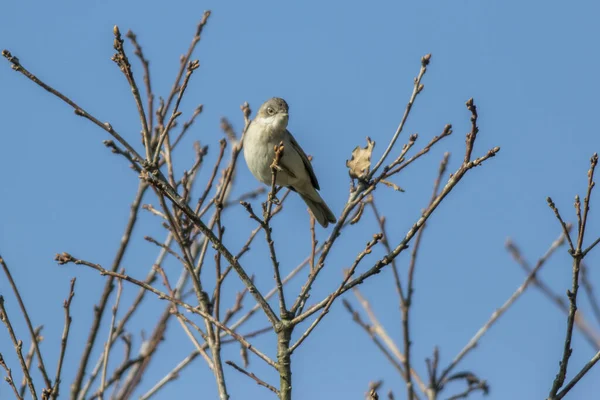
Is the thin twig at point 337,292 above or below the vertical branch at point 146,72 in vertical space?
below

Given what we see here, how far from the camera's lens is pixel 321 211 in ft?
23.8

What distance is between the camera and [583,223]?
341 centimetres

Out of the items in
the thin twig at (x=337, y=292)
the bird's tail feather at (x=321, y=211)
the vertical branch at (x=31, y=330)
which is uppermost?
the bird's tail feather at (x=321, y=211)

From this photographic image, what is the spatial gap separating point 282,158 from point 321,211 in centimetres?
78

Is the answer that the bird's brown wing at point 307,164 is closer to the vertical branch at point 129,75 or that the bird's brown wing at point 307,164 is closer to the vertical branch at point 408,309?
the vertical branch at point 408,309

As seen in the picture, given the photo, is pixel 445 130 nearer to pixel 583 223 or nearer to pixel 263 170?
pixel 583 223

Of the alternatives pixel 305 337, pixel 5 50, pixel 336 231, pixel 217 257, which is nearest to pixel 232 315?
pixel 217 257

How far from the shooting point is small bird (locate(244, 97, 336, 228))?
6766 mm

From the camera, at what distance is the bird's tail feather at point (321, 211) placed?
7.20 m

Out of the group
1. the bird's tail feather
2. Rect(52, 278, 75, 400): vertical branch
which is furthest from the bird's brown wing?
Rect(52, 278, 75, 400): vertical branch

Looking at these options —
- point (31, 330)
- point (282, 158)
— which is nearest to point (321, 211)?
point (282, 158)

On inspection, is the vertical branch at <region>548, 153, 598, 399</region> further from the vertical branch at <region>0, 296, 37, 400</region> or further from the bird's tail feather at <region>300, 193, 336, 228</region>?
the bird's tail feather at <region>300, 193, 336, 228</region>

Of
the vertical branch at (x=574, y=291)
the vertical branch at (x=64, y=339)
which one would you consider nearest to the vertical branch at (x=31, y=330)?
the vertical branch at (x=64, y=339)

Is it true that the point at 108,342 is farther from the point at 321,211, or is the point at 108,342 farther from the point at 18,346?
the point at 321,211
